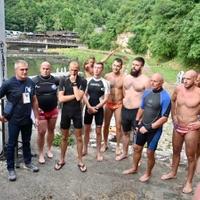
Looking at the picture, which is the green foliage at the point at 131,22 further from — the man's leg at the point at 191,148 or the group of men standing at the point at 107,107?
the man's leg at the point at 191,148

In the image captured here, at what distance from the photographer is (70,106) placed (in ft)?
19.0

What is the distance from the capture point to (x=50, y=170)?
5.94m

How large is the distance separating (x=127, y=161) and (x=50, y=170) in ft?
4.42

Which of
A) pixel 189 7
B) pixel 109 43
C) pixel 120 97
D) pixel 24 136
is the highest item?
pixel 189 7

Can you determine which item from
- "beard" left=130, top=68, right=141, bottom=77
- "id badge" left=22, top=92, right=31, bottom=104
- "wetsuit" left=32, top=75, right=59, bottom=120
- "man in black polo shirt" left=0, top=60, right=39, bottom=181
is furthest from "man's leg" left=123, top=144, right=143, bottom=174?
"id badge" left=22, top=92, right=31, bottom=104

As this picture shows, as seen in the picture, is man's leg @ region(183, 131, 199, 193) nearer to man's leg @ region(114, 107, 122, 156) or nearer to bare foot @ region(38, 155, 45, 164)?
man's leg @ region(114, 107, 122, 156)

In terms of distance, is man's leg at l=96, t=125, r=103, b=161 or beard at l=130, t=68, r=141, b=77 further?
man's leg at l=96, t=125, r=103, b=161

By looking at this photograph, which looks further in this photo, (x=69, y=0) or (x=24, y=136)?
(x=69, y=0)

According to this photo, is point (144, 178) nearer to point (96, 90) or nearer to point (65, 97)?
point (96, 90)

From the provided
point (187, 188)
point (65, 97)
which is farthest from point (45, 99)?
point (187, 188)

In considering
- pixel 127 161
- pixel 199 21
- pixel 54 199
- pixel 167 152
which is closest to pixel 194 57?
pixel 199 21

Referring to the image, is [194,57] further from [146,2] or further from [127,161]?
[146,2]

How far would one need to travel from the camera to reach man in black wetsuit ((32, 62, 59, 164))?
19.4 feet

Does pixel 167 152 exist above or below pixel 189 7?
below
